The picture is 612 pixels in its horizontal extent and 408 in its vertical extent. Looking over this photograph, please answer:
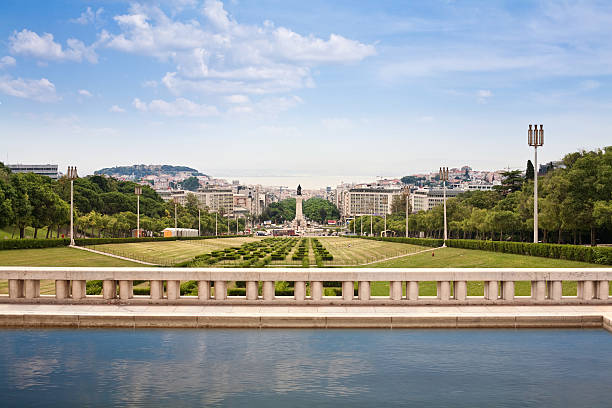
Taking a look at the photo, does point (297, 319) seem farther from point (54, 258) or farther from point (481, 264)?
point (54, 258)

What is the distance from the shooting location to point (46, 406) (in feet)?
34.3

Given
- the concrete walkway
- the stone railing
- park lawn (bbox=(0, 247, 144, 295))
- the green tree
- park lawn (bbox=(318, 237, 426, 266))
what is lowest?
park lawn (bbox=(318, 237, 426, 266))

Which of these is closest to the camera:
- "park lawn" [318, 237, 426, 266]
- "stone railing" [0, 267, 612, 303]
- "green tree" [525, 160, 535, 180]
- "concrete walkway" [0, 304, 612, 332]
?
"concrete walkway" [0, 304, 612, 332]

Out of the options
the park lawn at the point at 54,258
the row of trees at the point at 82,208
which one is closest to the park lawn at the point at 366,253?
the park lawn at the point at 54,258

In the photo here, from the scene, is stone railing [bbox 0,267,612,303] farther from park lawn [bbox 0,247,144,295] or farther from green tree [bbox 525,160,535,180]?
green tree [bbox 525,160,535,180]

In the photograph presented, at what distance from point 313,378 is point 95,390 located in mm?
4056

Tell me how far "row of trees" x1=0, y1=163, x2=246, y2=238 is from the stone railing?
48060mm

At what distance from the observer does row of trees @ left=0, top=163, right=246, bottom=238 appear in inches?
2532

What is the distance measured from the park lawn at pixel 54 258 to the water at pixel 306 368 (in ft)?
106

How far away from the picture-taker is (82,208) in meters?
108

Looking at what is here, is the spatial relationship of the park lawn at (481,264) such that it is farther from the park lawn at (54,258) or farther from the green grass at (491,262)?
the park lawn at (54,258)

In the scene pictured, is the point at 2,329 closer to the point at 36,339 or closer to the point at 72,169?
the point at 36,339

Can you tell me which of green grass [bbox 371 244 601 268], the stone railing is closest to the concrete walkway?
the stone railing

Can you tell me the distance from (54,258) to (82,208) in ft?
207
